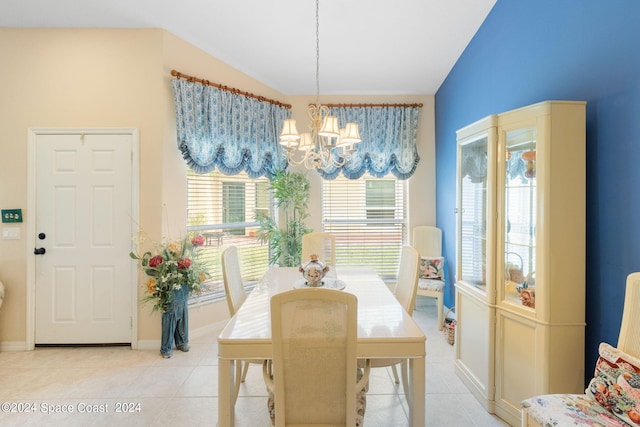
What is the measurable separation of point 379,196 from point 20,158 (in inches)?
161

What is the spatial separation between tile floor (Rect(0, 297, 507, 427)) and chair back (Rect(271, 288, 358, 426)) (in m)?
0.85

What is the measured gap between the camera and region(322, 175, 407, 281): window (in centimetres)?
466

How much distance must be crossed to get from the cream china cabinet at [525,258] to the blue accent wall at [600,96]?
0.40 feet

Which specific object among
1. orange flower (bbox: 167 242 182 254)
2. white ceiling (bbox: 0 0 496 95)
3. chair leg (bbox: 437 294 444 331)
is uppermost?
white ceiling (bbox: 0 0 496 95)

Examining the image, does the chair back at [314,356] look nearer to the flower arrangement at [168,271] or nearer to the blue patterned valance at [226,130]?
the flower arrangement at [168,271]

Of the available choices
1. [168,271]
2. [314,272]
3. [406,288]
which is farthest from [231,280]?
[406,288]

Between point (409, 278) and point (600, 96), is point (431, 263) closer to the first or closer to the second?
point (409, 278)

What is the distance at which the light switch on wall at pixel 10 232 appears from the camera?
10.1ft

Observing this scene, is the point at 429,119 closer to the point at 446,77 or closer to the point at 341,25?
the point at 446,77

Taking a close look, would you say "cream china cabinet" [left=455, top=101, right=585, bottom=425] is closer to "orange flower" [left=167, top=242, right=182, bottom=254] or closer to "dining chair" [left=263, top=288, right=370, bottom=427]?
"dining chair" [left=263, top=288, right=370, bottom=427]

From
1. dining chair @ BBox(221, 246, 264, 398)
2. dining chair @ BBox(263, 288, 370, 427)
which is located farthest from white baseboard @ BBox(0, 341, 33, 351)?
dining chair @ BBox(263, 288, 370, 427)

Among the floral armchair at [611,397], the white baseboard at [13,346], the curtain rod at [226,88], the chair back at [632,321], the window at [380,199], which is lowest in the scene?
the white baseboard at [13,346]

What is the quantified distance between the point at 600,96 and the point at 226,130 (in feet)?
10.6

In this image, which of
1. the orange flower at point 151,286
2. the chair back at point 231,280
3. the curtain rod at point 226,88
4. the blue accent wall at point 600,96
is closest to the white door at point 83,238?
the orange flower at point 151,286
